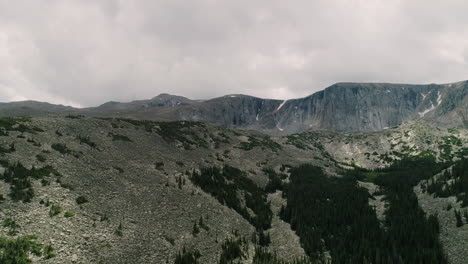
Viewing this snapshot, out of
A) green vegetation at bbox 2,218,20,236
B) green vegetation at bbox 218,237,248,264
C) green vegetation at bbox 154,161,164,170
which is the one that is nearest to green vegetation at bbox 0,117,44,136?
green vegetation at bbox 154,161,164,170

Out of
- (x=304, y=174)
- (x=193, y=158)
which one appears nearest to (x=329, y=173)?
(x=304, y=174)

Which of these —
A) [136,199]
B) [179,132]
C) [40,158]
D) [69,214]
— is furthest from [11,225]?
[179,132]

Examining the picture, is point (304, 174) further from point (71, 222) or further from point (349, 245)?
point (71, 222)

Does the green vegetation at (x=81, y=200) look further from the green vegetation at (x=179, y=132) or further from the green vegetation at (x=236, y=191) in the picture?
the green vegetation at (x=179, y=132)

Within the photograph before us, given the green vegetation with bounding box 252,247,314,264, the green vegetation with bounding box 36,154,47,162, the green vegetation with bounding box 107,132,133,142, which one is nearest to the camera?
the green vegetation with bounding box 252,247,314,264

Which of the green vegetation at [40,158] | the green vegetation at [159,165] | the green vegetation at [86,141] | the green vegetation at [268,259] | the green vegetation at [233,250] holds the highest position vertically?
the green vegetation at [86,141]

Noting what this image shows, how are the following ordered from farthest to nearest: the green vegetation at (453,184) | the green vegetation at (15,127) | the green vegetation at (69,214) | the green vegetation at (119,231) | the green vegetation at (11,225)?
the green vegetation at (453,184) → the green vegetation at (15,127) → the green vegetation at (119,231) → the green vegetation at (69,214) → the green vegetation at (11,225)

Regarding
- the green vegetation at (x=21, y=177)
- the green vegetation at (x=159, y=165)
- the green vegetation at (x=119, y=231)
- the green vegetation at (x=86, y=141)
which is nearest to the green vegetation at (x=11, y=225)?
the green vegetation at (x=21, y=177)

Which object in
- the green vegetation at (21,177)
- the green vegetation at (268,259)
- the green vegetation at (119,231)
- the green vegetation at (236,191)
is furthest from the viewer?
the green vegetation at (236,191)

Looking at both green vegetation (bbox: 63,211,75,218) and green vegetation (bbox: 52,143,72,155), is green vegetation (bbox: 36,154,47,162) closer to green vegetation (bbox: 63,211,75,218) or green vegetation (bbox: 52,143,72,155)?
green vegetation (bbox: 52,143,72,155)

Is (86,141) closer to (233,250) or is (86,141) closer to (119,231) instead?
(119,231)
